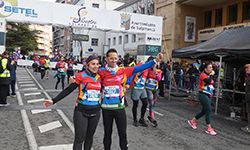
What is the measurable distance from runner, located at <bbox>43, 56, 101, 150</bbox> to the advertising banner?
11.2m

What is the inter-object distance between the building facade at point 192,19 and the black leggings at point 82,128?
22.9 meters

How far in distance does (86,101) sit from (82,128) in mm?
423

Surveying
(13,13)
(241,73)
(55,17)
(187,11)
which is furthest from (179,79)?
(187,11)

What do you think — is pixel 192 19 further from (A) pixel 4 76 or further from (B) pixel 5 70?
(A) pixel 4 76

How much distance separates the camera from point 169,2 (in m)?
26.5

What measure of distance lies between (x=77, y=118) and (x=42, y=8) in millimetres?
11749

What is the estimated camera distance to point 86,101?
3.62 meters

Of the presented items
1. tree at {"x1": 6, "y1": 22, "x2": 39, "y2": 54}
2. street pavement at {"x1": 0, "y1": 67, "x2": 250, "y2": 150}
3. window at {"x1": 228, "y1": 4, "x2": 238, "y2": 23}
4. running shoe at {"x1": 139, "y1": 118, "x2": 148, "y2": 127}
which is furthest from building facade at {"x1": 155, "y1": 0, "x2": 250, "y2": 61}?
tree at {"x1": 6, "y1": 22, "x2": 39, "y2": 54}

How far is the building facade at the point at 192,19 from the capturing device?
2415cm

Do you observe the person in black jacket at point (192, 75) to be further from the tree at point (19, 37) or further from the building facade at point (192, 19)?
the tree at point (19, 37)

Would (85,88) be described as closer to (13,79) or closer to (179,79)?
(13,79)

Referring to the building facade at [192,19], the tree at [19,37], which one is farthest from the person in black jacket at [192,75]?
the tree at [19,37]

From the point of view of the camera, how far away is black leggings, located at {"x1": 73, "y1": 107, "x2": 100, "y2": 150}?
3520mm

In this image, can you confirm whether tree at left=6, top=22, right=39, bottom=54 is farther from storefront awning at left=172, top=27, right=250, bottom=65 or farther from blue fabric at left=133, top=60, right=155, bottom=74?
blue fabric at left=133, top=60, right=155, bottom=74
